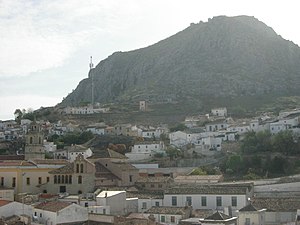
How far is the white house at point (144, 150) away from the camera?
58594 mm

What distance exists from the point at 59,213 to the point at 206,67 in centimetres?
8829

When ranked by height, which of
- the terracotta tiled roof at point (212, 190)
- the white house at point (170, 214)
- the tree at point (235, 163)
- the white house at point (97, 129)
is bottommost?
the white house at point (170, 214)

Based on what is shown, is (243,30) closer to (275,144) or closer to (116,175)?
(275,144)

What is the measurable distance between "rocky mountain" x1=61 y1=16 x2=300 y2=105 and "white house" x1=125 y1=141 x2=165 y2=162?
3917 centimetres

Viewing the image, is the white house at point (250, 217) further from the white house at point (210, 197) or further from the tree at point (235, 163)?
the tree at point (235, 163)

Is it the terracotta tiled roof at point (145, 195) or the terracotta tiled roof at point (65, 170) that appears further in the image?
the terracotta tiled roof at point (65, 170)

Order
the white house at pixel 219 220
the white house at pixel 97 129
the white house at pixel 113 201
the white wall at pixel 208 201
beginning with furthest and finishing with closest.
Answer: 1. the white house at pixel 97 129
2. the white wall at pixel 208 201
3. the white house at pixel 113 201
4. the white house at pixel 219 220

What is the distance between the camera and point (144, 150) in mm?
60375

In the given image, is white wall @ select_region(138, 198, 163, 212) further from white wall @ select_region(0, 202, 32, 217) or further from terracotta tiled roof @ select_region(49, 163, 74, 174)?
white wall @ select_region(0, 202, 32, 217)

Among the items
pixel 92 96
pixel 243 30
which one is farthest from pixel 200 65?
pixel 92 96

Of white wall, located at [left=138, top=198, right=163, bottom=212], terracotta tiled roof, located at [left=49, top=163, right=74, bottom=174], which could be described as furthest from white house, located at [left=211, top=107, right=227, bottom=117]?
white wall, located at [left=138, top=198, right=163, bottom=212]

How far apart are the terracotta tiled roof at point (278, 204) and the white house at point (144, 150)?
26.2m

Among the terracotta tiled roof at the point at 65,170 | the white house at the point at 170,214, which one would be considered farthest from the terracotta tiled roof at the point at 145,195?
the terracotta tiled roof at the point at 65,170

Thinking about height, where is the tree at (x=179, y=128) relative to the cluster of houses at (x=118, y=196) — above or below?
above
